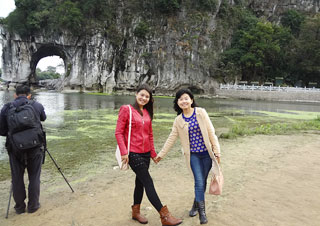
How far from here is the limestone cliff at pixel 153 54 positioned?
128 feet

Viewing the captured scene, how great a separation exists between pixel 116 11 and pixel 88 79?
11.8 meters

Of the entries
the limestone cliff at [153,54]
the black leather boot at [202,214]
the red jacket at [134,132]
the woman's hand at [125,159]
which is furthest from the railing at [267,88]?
the woman's hand at [125,159]

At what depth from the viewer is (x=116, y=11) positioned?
131 ft

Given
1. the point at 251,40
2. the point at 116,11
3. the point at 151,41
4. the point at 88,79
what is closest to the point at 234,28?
the point at 251,40

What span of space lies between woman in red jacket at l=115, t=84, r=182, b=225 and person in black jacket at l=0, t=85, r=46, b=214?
1.24m

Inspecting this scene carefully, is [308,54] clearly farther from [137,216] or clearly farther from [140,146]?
[137,216]

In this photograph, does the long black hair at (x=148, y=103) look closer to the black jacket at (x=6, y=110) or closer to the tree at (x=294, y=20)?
the black jacket at (x=6, y=110)

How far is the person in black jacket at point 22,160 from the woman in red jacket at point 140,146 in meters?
1.24

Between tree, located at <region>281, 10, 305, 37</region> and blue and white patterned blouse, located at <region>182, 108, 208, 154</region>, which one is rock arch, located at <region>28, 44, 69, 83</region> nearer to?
tree, located at <region>281, 10, 305, 37</region>

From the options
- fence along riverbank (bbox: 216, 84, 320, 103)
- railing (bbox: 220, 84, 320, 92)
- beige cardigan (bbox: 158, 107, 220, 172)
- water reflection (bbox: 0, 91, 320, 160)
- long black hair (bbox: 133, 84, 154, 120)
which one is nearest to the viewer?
beige cardigan (bbox: 158, 107, 220, 172)

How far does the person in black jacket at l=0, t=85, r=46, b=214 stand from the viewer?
3119mm

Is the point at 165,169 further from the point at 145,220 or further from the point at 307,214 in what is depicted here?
the point at 307,214

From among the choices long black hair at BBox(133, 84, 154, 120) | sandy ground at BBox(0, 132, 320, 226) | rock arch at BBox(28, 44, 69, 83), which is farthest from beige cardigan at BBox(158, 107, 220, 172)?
rock arch at BBox(28, 44, 69, 83)

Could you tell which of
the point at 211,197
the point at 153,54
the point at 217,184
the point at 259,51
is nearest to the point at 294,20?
the point at 259,51
